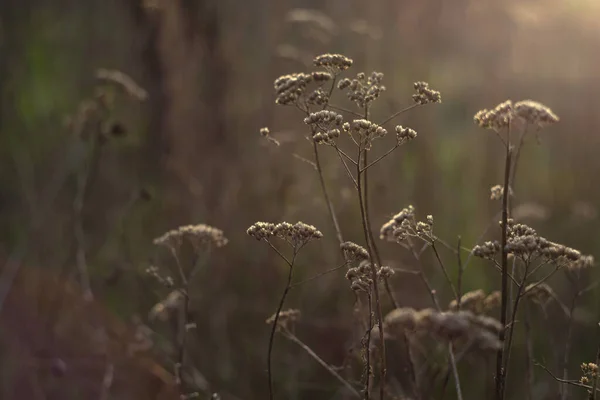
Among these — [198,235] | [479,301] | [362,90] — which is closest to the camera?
[362,90]

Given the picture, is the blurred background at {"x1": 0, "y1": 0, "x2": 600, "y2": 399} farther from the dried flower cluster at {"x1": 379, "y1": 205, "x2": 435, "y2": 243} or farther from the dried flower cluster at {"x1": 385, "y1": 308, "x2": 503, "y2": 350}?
the dried flower cluster at {"x1": 385, "y1": 308, "x2": 503, "y2": 350}

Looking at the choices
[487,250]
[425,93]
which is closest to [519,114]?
[425,93]

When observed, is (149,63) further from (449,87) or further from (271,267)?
(449,87)

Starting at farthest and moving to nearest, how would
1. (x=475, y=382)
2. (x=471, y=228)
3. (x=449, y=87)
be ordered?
(x=449, y=87), (x=471, y=228), (x=475, y=382)

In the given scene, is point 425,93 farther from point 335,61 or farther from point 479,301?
point 479,301

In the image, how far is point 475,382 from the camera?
3.42 metres

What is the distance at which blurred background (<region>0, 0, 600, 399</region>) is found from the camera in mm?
3797

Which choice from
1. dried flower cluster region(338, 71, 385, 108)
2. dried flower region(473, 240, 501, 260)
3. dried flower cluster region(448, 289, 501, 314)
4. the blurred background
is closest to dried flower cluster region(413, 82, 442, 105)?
dried flower cluster region(338, 71, 385, 108)

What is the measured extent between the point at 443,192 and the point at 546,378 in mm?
1472

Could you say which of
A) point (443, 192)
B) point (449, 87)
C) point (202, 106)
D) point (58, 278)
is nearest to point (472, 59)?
point (449, 87)

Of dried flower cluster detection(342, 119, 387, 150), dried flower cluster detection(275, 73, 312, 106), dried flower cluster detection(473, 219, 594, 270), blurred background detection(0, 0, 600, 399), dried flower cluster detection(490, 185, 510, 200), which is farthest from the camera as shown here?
blurred background detection(0, 0, 600, 399)

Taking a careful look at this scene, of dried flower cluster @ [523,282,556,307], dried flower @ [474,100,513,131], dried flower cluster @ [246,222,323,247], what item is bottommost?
dried flower cluster @ [246,222,323,247]

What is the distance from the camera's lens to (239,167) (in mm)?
4723

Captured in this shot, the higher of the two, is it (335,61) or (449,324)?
(335,61)
